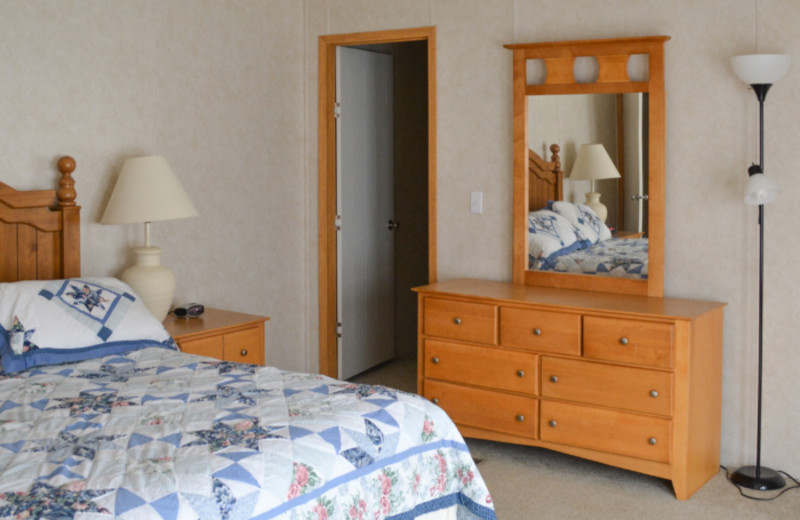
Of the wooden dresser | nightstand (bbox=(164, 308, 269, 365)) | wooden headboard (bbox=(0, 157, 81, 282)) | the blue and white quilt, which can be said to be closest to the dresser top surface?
the wooden dresser

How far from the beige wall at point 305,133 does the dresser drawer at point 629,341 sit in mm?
509

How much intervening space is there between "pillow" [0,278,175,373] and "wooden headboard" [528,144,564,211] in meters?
1.86

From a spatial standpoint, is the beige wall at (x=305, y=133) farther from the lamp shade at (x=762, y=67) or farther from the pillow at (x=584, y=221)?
the pillow at (x=584, y=221)

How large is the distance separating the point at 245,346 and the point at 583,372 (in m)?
1.52

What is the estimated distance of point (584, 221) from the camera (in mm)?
3822

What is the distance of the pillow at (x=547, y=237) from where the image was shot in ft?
12.8

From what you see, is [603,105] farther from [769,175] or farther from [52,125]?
[52,125]

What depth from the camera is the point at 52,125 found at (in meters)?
3.42

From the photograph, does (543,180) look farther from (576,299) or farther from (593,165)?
(576,299)

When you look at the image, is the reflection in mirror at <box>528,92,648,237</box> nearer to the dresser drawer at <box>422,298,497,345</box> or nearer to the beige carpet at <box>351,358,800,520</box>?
the dresser drawer at <box>422,298,497,345</box>

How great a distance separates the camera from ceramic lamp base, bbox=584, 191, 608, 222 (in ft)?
12.3

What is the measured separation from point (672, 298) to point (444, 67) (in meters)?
1.65

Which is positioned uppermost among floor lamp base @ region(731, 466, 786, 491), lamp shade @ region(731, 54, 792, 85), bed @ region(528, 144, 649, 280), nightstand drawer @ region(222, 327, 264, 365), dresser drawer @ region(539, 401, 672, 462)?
lamp shade @ region(731, 54, 792, 85)

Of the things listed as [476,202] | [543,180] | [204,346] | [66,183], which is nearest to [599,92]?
[543,180]
